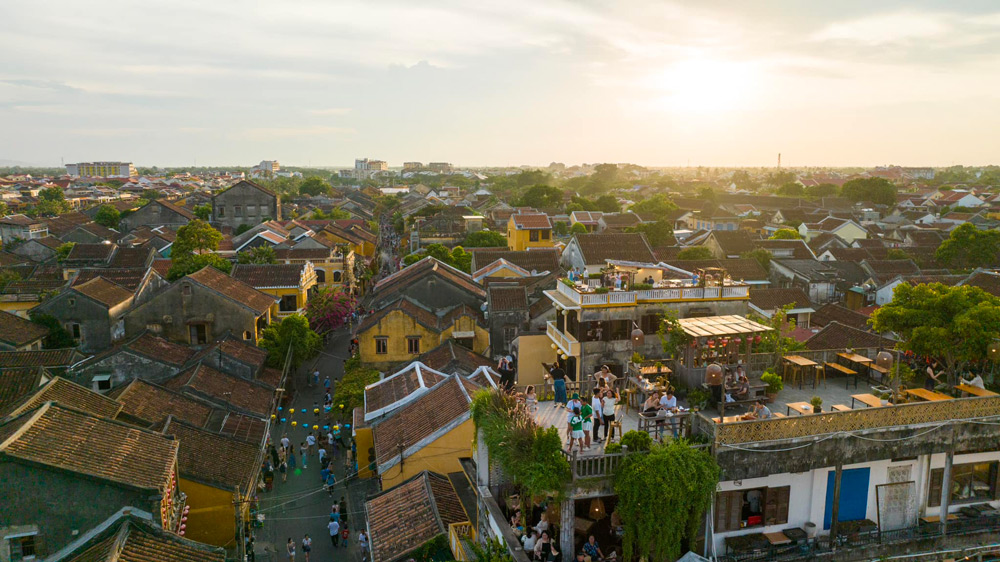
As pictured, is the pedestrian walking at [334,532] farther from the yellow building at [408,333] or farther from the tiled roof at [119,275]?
the tiled roof at [119,275]

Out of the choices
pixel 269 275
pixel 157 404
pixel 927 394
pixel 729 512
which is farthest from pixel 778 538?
pixel 269 275

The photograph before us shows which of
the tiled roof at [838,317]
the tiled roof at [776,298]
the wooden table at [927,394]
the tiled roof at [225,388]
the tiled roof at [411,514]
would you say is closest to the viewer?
the wooden table at [927,394]

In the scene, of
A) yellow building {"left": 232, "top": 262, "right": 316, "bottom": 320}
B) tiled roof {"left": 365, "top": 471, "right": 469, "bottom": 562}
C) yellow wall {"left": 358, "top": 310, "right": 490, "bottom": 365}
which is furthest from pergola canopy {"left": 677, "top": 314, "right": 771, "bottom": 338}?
yellow building {"left": 232, "top": 262, "right": 316, "bottom": 320}

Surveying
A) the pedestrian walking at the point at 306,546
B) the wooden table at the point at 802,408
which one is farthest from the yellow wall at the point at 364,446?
the wooden table at the point at 802,408

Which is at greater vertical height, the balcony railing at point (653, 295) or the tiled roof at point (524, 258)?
the balcony railing at point (653, 295)

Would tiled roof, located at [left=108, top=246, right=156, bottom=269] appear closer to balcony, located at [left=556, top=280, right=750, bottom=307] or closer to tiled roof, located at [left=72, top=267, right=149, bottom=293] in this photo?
tiled roof, located at [left=72, top=267, right=149, bottom=293]

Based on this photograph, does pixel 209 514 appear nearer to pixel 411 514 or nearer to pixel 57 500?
pixel 57 500
